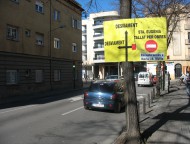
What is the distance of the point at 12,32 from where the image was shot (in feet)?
77.3

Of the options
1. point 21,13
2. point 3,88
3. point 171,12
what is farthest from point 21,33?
point 171,12

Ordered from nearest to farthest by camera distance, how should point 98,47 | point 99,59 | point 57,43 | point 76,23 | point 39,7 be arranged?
point 39,7 → point 57,43 → point 76,23 → point 99,59 → point 98,47

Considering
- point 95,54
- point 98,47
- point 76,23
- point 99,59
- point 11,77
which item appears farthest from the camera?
point 95,54

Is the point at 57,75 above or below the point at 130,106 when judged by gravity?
above

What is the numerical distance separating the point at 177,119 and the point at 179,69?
48920mm

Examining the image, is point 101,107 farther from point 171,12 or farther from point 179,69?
point 179,69

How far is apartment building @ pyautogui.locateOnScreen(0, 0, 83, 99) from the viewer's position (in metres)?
22.5

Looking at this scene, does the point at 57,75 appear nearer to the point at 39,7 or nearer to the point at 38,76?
the point at 38,76

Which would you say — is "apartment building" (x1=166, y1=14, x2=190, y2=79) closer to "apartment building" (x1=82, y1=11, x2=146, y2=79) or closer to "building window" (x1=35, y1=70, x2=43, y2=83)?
"apartment building" (x1=82, y1=11, x2=146, y2=79)

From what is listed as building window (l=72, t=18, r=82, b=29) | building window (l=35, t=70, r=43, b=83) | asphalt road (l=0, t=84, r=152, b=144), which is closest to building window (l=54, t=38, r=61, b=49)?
building window (l=35, t=70, r=43, b=83)

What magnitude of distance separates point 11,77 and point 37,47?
4.98 meters

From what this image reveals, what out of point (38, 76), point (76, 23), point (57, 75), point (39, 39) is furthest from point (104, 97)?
point (76, 23)

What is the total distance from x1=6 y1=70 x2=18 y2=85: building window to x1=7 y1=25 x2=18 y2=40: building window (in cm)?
275

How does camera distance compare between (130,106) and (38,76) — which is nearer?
(130,106)
